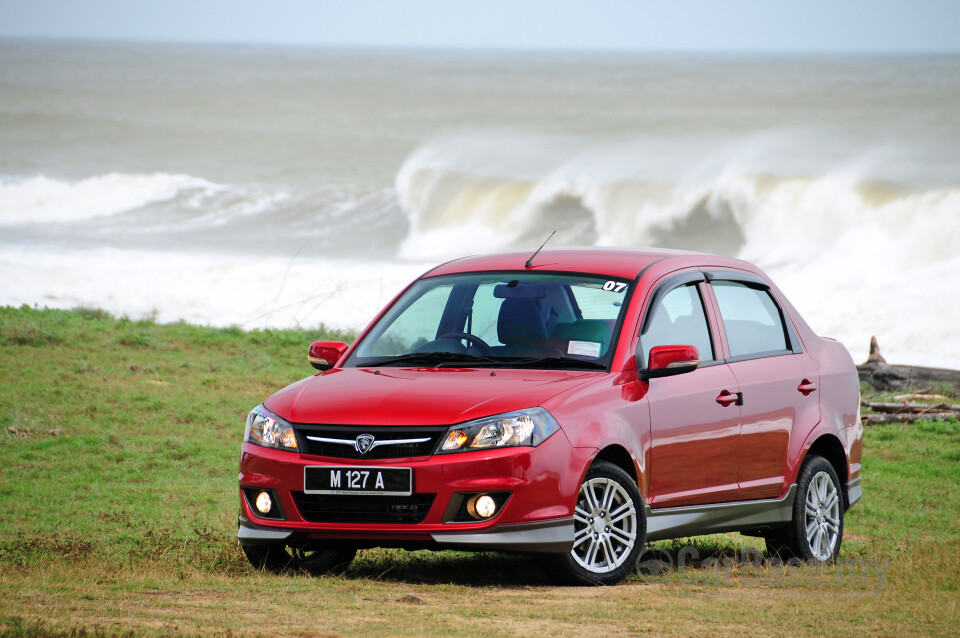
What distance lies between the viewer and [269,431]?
6469 millimetres

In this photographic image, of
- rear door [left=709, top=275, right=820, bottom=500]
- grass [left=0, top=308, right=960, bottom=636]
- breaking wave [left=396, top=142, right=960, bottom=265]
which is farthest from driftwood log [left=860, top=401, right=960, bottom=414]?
breaking wave [left=396, top=142, right=960, bottom=265]

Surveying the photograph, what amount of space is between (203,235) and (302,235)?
3.43 meters

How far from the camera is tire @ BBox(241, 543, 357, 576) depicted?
671 cm

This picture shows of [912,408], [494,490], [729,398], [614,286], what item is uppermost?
[614,286]

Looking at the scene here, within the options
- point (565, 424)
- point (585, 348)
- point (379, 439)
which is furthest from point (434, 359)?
point (565, 424)

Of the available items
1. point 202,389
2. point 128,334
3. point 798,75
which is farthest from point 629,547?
point 798,75

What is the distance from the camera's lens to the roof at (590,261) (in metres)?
7.29

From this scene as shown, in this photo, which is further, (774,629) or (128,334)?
(128,334)

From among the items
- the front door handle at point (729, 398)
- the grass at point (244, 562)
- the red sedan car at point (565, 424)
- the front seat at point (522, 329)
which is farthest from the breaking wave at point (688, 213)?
the front seat at point (522, 329)

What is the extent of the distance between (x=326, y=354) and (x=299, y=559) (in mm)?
1160

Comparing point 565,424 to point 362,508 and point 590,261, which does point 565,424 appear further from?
point 590,261

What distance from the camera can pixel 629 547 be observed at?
649 cm

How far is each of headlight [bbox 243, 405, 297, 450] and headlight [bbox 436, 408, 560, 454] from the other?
800mm

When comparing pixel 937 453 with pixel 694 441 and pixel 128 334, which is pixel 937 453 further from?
pixel 128 334
